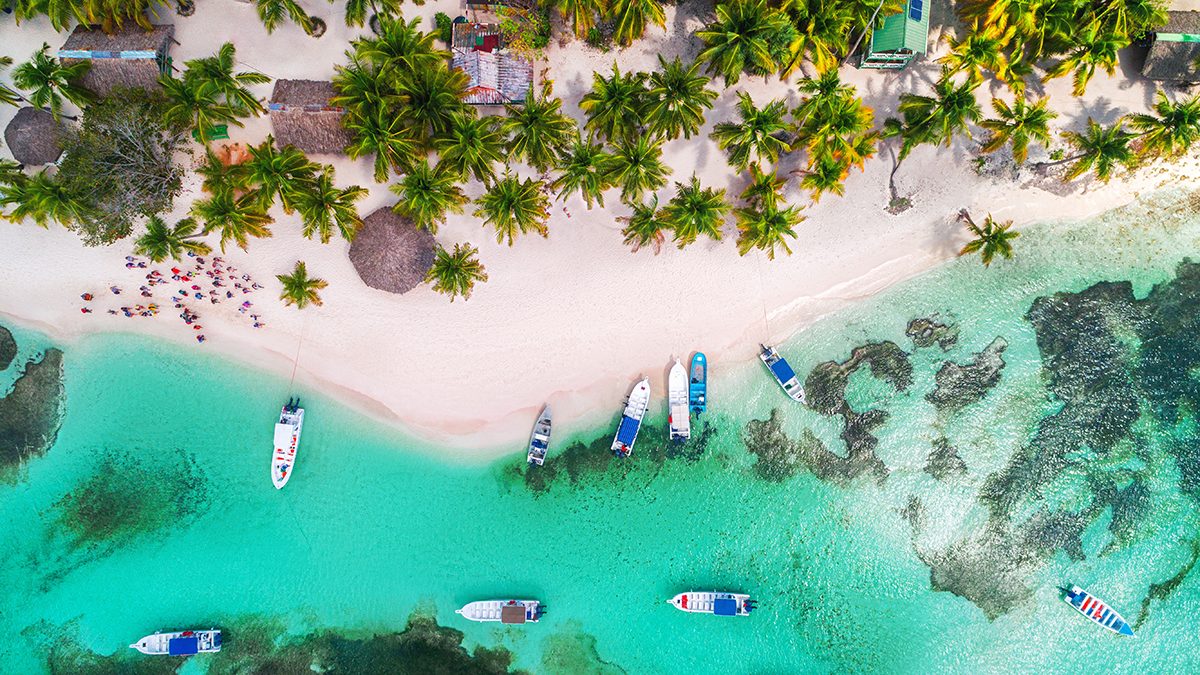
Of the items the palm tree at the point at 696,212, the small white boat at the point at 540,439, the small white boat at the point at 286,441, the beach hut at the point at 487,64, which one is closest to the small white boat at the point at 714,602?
the small white boat at the point at 540,439

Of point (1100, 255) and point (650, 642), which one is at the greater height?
point (1100, 255)

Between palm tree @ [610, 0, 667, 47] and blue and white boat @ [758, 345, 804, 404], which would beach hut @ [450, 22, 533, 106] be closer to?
palm tree @ [610, 0, 667, 47]

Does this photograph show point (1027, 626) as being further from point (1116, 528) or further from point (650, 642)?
point (650, 642)

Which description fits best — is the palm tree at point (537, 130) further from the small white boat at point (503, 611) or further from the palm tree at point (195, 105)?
the small white boat at point (503, 611)

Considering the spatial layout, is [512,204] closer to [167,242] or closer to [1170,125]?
[167,242]

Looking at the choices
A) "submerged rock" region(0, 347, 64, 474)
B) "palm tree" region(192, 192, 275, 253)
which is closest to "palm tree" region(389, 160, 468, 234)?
"palm tree" region(192, 192, 275, 253)

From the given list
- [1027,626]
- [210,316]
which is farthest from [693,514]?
[210,316]

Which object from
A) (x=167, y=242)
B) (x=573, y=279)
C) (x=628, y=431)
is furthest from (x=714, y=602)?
(x=167, y=242)
